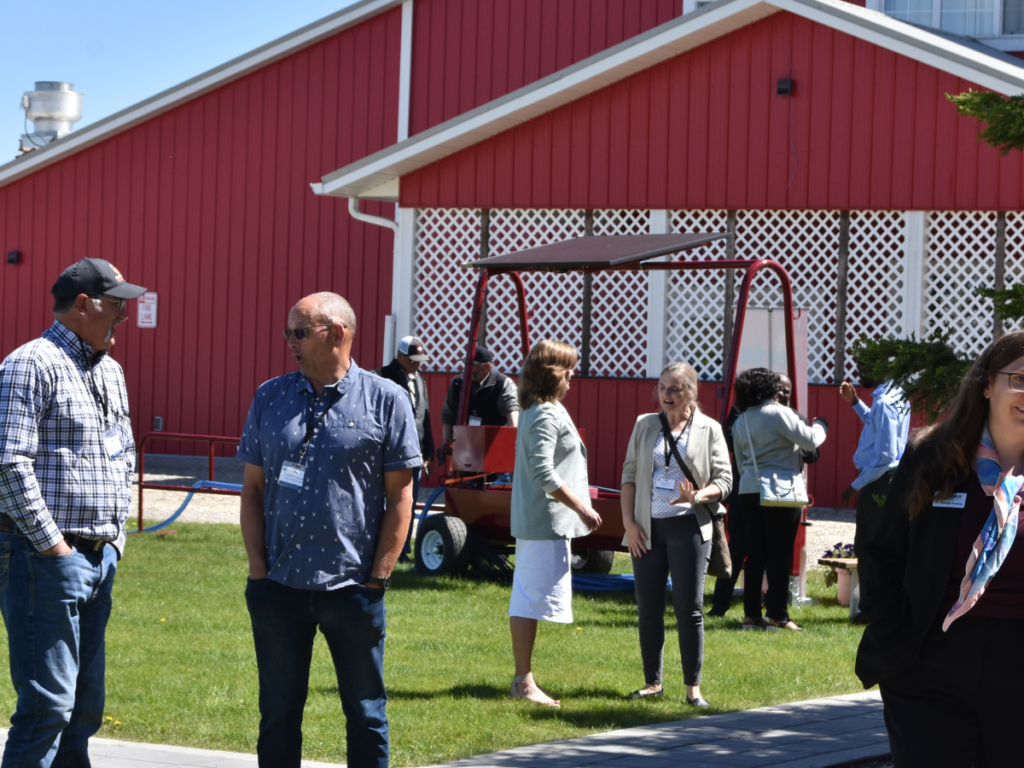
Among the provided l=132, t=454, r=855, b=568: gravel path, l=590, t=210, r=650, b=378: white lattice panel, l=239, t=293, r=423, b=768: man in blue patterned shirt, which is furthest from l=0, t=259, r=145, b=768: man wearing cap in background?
l=590, t=210, r=650, b=378: white lattice panel

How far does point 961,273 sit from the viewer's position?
50.6 ft

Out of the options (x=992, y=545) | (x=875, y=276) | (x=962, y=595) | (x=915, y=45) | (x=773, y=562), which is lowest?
(x=773, y=562)

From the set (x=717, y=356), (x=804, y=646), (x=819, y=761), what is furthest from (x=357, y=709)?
(x=717, y=356)

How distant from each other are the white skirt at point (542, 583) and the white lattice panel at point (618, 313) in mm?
9866

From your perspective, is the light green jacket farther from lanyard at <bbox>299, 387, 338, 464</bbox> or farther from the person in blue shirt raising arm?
the person in blue shirt raising arm

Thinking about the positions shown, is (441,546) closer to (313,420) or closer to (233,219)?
(313,420)

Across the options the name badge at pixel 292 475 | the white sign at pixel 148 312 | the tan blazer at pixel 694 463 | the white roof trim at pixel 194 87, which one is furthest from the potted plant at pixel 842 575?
the white sign at pixel 148 312

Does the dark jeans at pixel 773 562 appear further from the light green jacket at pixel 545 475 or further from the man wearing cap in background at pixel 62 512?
the man wearing cap in background at pixel 62 512

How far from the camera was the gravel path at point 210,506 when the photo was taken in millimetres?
13352

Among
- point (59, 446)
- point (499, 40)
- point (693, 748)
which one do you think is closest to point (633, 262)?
point (693, 748)

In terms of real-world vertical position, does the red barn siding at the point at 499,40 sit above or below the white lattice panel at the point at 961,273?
above

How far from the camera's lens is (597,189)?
1655 cm

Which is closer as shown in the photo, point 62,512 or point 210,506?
point 62,512

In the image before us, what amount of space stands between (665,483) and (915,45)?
378 inches
